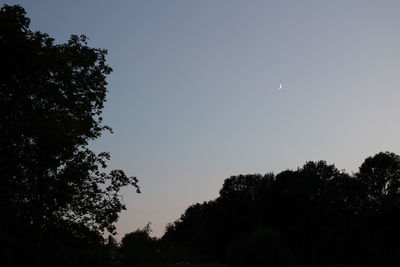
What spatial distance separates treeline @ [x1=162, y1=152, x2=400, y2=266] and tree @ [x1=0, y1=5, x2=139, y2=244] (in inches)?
2061

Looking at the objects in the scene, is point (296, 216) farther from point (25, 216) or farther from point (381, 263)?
point (25, 216)

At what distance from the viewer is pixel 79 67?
21.4m

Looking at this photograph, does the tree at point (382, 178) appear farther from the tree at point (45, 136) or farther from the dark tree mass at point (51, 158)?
the tree at point (45, 136)

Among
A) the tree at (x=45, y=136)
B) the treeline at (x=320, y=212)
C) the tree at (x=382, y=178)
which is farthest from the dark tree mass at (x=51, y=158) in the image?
the tree at (x=382, y=178)

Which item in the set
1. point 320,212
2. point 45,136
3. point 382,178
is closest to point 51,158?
point 45,136

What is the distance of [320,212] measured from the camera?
8800 cm

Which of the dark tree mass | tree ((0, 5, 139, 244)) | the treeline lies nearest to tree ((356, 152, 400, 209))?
the treeline

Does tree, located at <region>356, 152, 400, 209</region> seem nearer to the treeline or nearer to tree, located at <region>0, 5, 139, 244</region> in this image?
the treeline

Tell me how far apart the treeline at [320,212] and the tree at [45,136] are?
52347 millimetres

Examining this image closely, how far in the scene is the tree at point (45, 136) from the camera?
17.4 metres

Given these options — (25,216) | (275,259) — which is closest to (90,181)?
(25,216)

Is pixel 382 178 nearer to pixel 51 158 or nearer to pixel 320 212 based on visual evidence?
pixel 320 212

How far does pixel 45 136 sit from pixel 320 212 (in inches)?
3182

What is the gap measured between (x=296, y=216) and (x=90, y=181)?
75.7 m
